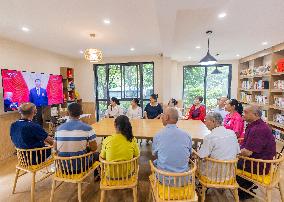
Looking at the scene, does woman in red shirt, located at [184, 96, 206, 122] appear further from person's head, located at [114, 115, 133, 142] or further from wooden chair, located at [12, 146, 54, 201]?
wooden chair, located at [12, 146, 54, 201]

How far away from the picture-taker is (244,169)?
92.3 inches

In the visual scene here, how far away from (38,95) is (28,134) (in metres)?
2.86

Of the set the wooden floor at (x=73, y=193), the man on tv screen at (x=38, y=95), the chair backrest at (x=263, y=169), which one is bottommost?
the wooden floor at (x=73, y=193)

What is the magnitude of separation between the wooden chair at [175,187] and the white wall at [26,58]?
13.1ft

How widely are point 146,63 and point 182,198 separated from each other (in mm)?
6041

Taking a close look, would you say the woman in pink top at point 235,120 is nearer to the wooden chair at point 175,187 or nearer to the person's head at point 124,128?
the wooden chair at point 175,187

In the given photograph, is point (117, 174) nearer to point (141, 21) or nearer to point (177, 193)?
point (177, 193)

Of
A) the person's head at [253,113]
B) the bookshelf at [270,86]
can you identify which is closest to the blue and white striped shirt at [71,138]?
the person's head at [253,113]

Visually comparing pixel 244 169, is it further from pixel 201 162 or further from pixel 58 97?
pixel 58 97

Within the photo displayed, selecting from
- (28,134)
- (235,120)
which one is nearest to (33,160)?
(28,134)

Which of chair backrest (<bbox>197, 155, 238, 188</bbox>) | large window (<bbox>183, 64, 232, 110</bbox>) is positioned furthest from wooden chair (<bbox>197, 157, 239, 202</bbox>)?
large window (<bbox>183, 64, 232, 110</bbox>)

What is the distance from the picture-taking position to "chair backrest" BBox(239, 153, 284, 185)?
2.07m

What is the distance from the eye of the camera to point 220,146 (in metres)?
2.07

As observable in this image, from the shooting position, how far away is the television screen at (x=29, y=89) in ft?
13.5
